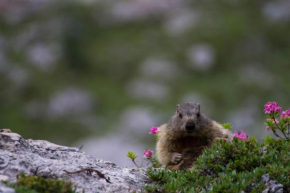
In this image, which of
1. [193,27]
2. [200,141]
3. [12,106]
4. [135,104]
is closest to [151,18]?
[193,27]

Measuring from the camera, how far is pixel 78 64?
3398 inches

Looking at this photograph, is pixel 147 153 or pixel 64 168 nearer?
pixel 64 168

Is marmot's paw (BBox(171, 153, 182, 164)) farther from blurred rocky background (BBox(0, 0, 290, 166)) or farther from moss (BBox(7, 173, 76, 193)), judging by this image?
blurred rocky background (BBox(0, 0, 290, 166))

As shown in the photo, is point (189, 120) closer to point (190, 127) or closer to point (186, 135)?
point (190, 127)

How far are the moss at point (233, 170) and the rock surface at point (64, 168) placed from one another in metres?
0.53

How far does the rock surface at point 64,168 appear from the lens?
28.7 feet

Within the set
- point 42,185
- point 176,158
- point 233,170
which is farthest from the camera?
point 176,158

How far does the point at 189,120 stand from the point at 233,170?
3544mm

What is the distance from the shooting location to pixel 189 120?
1236cm

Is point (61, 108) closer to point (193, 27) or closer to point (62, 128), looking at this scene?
point (62, 128)

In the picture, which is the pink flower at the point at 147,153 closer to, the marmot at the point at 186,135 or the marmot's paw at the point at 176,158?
the marmot at the point at 186,135

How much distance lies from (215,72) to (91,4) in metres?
29.9

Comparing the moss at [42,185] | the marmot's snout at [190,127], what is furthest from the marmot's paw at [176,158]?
the moss at [42,185]

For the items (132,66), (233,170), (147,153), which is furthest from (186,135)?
(132,66)
